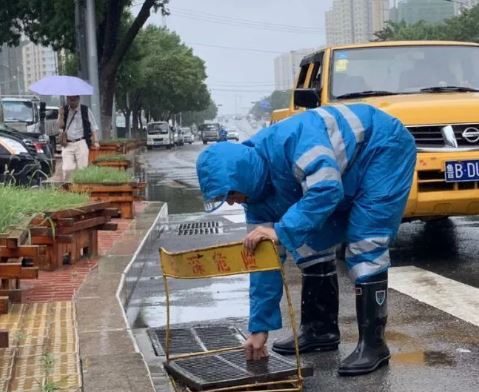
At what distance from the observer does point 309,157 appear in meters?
4.29

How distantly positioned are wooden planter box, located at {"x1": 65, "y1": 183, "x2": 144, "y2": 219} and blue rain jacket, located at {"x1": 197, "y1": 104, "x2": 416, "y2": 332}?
254 inches

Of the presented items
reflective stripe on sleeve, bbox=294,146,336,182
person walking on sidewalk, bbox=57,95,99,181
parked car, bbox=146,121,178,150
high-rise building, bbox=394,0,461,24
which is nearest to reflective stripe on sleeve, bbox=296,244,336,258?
reflective stripe on sleeve, bbox=294,146,336,182

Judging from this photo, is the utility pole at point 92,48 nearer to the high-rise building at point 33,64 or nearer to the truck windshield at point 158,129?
the truck windshield at point 158,129

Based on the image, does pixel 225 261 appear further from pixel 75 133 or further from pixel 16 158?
pixel 16 158

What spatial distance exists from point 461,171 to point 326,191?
3.65 m

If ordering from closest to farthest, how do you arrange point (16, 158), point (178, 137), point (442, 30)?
point (16, 158) < point (442, 30) < point (178, 137)

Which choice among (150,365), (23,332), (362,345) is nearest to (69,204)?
(23,332)

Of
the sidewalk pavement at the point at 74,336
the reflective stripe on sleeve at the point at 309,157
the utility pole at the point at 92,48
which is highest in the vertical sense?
the utility pole at the point at 92,48

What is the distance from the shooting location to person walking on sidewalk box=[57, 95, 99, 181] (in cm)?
1282

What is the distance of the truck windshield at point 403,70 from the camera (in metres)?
8.92

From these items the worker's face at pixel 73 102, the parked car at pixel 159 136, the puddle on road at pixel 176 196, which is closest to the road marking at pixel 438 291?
the worker's face at pixel 73 102

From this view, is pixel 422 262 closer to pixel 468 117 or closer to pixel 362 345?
pixel 468 117

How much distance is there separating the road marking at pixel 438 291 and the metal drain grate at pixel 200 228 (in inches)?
140

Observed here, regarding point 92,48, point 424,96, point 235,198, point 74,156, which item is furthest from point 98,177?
point 92,48
